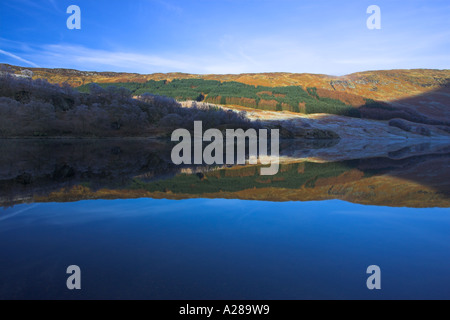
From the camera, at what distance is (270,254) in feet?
10.1

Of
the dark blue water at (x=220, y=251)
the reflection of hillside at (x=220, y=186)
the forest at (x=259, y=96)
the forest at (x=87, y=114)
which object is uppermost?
the forest at (x=259, y=96)

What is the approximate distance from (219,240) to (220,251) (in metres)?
0.35

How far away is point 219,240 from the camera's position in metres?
3.50

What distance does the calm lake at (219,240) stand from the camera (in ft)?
7.98

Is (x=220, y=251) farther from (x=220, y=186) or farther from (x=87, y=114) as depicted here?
(x=87, y=114)

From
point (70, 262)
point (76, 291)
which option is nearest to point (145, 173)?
point (70, 262)

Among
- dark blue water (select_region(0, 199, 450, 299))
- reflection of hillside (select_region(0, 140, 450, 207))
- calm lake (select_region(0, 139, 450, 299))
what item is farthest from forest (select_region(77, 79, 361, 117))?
dark blue water (select_region(0, 199, 450, 299))

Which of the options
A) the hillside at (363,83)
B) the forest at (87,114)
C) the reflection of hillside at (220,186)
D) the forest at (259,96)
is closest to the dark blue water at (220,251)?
the reflection of hillside at (220,186)

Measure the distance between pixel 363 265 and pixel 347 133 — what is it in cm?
5399

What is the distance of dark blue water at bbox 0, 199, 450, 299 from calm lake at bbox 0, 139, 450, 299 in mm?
13

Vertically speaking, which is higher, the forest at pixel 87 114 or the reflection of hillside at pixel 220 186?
the forest at pixel 87 114

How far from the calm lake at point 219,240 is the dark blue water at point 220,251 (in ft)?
0.04

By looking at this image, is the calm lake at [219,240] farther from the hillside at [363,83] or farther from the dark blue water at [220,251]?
the hillside at [363,83]

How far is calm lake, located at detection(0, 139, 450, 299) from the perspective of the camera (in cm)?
243
